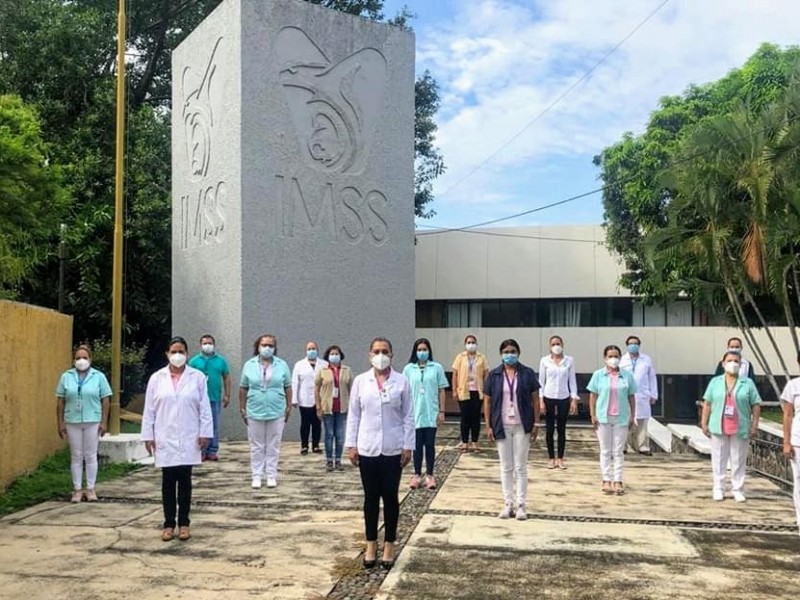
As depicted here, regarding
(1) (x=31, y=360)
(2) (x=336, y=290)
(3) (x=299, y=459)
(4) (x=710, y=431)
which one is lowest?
(3) (x=299, y=459)

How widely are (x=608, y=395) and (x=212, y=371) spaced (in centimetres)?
536

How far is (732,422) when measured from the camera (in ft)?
27.4

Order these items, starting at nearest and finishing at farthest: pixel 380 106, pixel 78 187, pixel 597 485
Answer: pixel 597 485, pixel 380 106, pixel 78 187

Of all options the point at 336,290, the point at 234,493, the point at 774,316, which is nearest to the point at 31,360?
the point at 234,493

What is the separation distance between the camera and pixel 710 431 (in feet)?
28.0

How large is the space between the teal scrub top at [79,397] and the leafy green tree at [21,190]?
14.2 ft

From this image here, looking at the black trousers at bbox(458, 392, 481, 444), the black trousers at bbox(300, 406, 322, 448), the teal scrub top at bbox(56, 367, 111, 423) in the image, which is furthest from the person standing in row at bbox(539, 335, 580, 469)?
the teal scrub top at bbox(56, 367, 111, 423)

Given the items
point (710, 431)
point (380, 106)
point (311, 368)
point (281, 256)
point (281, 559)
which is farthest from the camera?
point (380, 106)

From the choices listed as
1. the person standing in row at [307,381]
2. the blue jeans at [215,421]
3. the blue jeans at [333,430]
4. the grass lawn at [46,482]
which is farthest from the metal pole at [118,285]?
the blue jeans at [333,430]

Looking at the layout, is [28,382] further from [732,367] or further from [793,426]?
[793,426]

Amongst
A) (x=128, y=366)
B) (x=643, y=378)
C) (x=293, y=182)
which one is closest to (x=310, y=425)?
(x=293, y=182)

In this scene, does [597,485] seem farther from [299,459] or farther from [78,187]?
[78,187]

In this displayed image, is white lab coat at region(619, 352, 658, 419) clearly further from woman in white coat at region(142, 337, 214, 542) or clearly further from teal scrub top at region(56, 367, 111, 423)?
teal scrub top at region(56, 367, 111, 423)

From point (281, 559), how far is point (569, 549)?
7.51 ft
